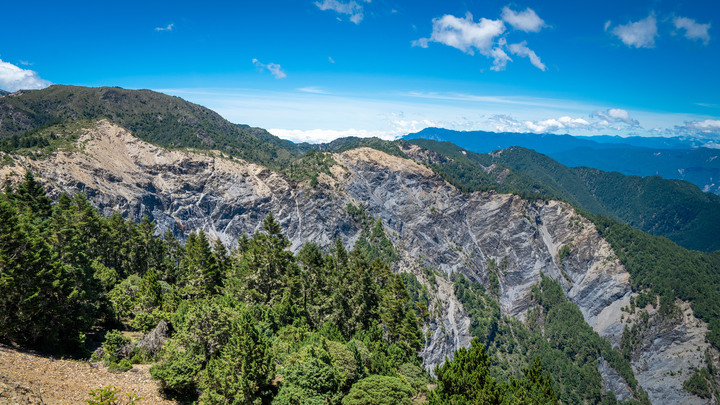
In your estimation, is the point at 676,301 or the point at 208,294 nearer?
the point at 208,294

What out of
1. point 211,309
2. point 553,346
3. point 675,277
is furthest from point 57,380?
point 675,277

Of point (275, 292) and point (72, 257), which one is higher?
point (72, 257)

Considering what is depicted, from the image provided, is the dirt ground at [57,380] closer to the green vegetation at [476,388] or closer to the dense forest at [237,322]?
the dense forest at [237,322]

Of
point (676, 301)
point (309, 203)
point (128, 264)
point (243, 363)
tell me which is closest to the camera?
point (243, 363)

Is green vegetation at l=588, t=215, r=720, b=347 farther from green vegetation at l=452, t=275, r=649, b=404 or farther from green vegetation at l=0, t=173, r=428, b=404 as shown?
green vegetation at l=0, t=173, r=428, b=404

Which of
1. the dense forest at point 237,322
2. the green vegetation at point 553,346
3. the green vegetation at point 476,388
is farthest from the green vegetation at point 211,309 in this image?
Result: the green vegetation at point 553,346

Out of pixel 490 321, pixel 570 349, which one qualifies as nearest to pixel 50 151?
pixel 490 321

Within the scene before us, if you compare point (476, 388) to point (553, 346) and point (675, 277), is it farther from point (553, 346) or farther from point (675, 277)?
point (675, 277)

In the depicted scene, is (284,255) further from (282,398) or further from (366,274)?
(282,398)
